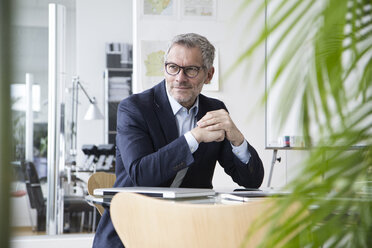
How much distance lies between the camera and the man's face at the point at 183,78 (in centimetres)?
224

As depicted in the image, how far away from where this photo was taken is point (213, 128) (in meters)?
2.02

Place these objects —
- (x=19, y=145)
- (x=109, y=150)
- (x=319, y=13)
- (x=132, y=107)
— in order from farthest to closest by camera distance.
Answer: (x=109, y=150)
(x=19, y=145)
(x=132, y=107)
(x=319, y=13)

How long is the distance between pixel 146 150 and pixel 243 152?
0.42 meters

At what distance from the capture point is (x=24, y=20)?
4.29 meters

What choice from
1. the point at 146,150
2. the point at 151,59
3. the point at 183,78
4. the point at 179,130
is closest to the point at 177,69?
the point at 183,78

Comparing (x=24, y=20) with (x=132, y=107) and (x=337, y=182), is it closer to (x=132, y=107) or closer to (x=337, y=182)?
(x=132, y=107)

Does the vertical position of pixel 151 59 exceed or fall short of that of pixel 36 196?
it exceeds it

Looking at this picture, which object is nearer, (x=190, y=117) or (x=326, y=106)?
(x=326, y=106)

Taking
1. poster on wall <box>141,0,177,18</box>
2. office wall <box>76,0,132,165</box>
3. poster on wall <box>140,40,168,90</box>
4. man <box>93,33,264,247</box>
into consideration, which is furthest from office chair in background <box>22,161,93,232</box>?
man <box>93,33,264,247</box>

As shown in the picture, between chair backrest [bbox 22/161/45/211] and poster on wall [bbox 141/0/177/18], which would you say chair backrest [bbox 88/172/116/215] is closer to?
chair backrest [bbox 22/161/45/211]

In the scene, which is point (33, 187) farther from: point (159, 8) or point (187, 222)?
point (187, 222)

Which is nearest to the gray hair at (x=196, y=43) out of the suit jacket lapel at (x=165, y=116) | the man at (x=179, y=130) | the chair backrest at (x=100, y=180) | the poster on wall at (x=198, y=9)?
the man at (x=179, y=130)

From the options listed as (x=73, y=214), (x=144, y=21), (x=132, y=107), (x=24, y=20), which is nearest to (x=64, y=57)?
(x=24, y=20)

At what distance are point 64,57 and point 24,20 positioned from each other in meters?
0.44
